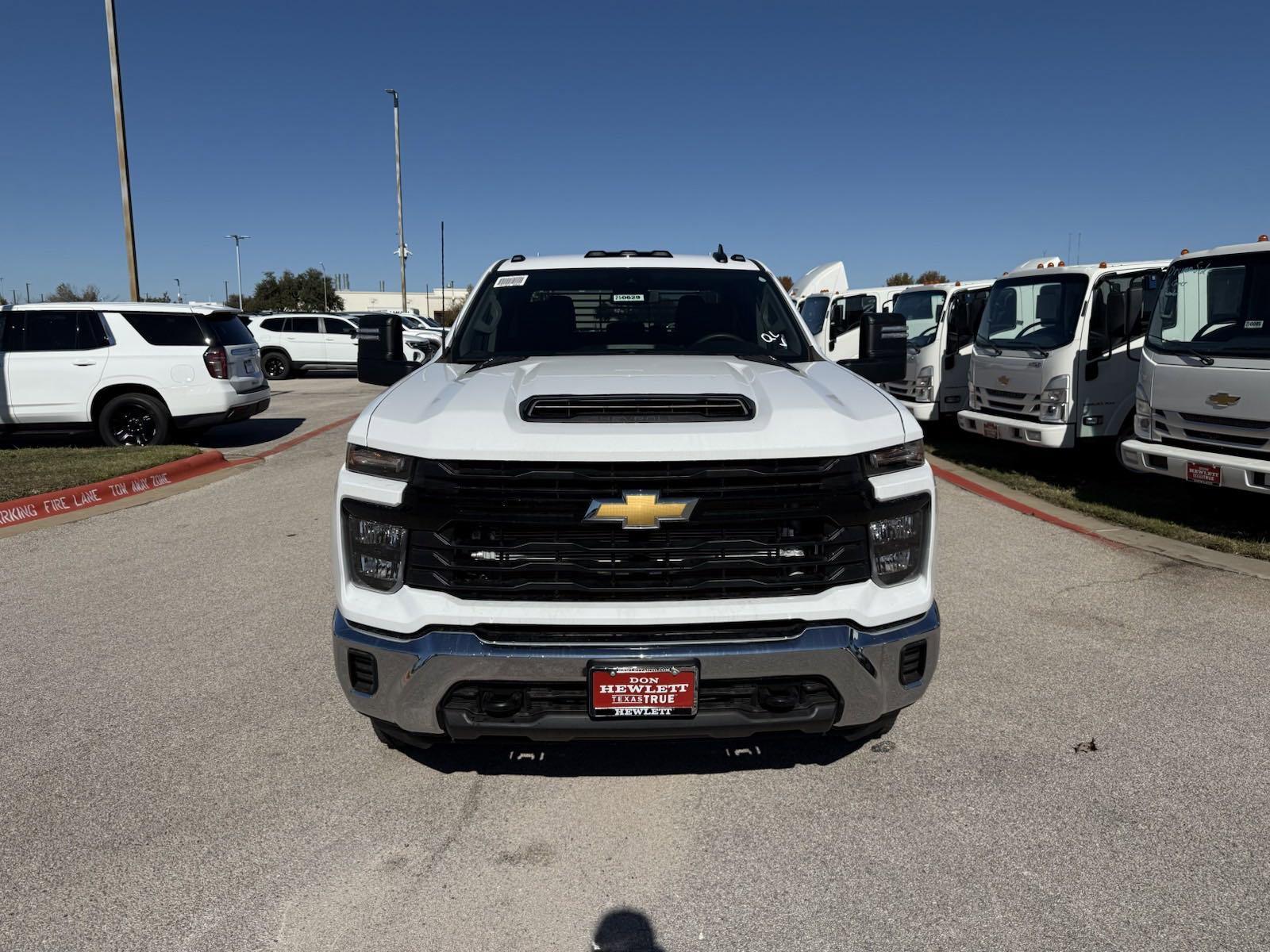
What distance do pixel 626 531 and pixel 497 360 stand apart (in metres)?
1.58

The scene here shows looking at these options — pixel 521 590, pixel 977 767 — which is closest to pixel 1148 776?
pixel 977 767

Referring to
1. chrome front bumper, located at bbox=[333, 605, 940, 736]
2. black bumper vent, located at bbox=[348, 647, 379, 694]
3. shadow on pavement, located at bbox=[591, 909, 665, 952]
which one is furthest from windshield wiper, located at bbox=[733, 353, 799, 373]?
shadow on pavement, located at bbox=[591, 909, 665, 952]

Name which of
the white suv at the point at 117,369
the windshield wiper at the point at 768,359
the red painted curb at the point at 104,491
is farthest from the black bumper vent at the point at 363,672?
the white suv at the point at 117,369

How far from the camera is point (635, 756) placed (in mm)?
3635

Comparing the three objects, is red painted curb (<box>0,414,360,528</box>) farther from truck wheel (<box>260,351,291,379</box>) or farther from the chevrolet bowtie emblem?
truck wheel (<box>260,351,291,379</box>)

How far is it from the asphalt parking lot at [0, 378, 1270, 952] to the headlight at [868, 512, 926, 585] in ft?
2.81

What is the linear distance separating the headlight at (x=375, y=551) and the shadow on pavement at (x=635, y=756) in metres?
0.90

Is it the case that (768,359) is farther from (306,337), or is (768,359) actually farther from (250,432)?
(306,337)

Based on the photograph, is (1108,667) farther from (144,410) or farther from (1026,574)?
(144,410)

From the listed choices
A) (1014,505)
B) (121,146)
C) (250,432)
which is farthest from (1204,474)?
(121,146)

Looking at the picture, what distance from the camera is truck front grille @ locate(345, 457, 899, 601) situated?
286cm

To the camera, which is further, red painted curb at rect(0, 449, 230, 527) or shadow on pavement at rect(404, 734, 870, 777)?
red painted curb at rect(0, 449, 230, 527)

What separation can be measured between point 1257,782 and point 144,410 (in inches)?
471

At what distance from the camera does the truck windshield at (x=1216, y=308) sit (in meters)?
7.26
